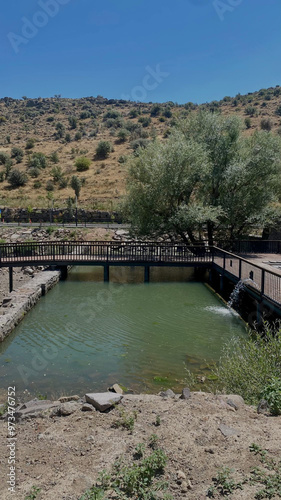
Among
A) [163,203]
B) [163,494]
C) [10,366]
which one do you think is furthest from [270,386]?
[163,203]

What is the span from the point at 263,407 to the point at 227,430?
0.90 meters

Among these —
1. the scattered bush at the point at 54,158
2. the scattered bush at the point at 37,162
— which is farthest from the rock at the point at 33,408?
the scattered bush at the point at 54,158

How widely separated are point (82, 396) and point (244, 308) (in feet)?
25.8

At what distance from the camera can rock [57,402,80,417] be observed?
544 cm

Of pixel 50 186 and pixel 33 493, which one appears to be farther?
pixel 50 186

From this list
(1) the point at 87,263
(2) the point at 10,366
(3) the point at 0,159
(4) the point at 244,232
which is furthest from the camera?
(3) the point at 0,159

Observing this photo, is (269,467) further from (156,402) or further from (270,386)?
(156,402)

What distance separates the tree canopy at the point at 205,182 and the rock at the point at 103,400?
14.6m

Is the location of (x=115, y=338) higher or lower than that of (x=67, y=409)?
lower

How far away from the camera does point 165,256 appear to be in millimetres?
18219

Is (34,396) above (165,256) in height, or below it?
below

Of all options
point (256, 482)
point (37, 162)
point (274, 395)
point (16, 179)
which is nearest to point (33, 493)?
point (256, 482)

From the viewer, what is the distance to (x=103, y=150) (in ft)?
190

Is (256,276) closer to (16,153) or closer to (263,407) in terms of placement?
(263,407)
